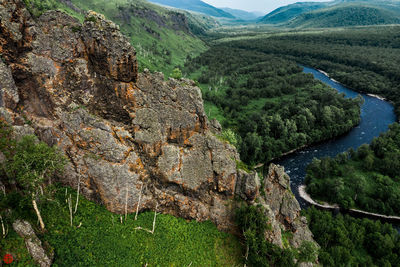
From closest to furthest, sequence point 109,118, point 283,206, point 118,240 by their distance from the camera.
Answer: point 118,240, point 109,118, point 283,206

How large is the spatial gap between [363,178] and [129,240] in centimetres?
8730

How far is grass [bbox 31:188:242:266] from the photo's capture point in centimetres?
2373

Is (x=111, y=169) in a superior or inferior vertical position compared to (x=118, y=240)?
superior

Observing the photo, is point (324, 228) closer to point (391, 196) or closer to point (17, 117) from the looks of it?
point (391, 196)


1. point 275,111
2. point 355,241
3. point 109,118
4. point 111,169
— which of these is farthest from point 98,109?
point 275,111

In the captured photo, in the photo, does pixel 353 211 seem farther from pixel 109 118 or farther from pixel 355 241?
pixel 109 118

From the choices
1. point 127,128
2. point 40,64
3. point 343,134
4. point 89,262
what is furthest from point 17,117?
point 343,134

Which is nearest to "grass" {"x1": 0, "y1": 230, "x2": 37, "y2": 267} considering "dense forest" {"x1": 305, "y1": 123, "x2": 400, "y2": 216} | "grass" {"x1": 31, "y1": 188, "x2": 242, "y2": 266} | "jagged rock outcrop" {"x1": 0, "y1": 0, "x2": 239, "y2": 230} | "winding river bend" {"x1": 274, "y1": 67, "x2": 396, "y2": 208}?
"grass" {"x1": 31, "y1": 188, "x2": 242, "y2": 266}

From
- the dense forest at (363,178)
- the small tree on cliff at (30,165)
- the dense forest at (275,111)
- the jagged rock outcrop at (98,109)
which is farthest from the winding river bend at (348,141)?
the small tree on cliff at (30,165)

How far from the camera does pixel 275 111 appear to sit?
13112 centimetres

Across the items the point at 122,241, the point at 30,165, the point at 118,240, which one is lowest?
the point at 122,241

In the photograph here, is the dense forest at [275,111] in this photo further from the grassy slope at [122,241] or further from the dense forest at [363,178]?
the grassy slope at [122,241]

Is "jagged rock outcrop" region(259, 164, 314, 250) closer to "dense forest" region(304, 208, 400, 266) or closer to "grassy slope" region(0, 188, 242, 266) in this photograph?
"dense forest" region(304, 208, 400, 266)

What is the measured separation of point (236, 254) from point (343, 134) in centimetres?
11510
